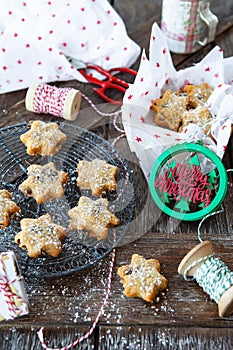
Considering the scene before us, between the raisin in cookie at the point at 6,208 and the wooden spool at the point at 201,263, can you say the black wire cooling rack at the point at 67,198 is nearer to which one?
the raisin in cookie at the point at 6,208

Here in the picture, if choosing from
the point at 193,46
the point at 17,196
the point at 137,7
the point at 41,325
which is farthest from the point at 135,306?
the point at 137,7

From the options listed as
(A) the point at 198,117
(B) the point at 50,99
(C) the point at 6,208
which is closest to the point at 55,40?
(B) the point at 50,99

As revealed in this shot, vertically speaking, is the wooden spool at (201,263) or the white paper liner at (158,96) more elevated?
the white paper liner at (158,96)

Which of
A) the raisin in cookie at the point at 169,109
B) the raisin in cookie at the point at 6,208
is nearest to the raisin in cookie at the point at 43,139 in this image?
the raisin in cookie at the point at 6,208

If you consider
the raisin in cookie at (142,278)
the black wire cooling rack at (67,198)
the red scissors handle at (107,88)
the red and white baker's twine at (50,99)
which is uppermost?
the red and white baker's twine at (50,99)

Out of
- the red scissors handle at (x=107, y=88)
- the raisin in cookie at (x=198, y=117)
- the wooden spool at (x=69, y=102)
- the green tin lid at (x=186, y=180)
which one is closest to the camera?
the green tin lid at (x=186, y=180)

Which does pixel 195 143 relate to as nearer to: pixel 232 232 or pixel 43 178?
pixel 232 232

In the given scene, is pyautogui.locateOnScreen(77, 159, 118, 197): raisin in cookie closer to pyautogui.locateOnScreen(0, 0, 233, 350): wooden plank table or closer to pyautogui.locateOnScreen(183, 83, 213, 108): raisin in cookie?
pyautogui.locateOnScreen(0, 0, 233, 350): wooden plank table
